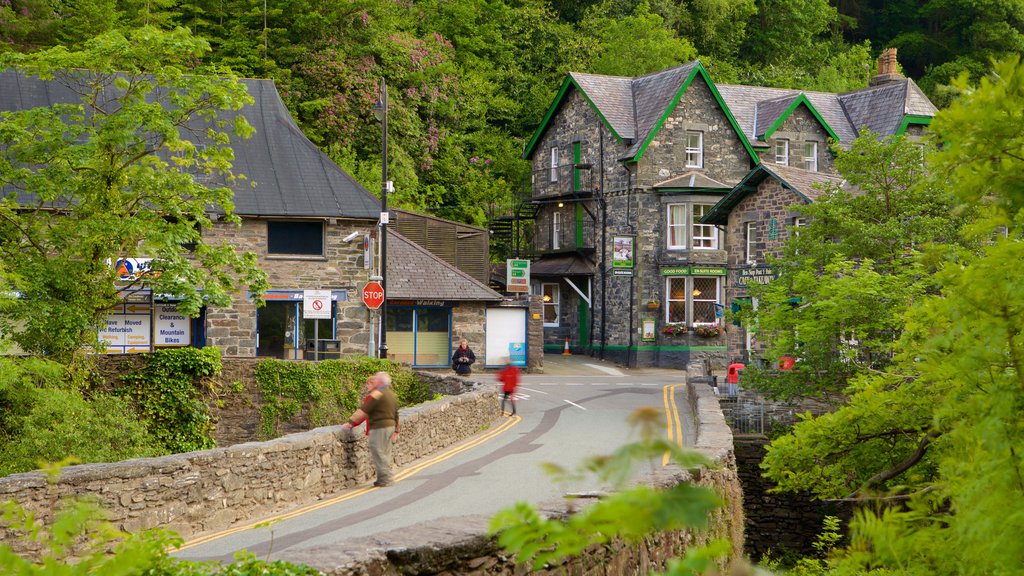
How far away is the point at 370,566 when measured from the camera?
7.64 metres

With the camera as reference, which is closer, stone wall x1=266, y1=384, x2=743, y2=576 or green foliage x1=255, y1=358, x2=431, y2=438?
stone wall x1=266, y1=384, x2=743, y2=576

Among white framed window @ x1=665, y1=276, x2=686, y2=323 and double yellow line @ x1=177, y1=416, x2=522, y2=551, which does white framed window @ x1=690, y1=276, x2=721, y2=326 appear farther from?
Result: double yellow line @ x1=177, y1=416, x2=522, y2=551

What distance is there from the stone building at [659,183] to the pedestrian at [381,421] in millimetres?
26667

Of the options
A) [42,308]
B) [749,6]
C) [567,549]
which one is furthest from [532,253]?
[567,549]

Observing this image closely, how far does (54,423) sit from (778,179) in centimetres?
2290

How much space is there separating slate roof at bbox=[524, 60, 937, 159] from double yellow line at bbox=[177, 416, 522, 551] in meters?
24.0

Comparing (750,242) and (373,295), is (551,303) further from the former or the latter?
(373,295)

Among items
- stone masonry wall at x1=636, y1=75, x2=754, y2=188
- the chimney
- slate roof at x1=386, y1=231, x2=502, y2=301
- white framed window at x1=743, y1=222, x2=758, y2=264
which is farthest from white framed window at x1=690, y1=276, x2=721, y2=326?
the chimney

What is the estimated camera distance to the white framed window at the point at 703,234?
45.8m

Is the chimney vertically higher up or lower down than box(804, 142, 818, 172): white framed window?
higher up

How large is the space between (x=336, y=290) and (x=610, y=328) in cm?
1495

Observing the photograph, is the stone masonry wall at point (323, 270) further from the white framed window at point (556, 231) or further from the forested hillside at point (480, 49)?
the white framed window at point (556, 231)

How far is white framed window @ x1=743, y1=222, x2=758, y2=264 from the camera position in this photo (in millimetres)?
37344

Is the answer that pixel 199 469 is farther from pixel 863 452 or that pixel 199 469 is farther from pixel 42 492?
pixel 863 452
